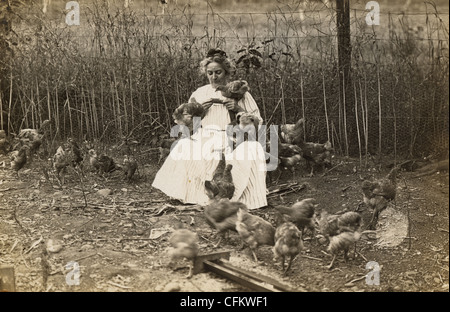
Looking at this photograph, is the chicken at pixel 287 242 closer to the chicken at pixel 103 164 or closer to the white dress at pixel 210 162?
the white dress at pixel 210 162

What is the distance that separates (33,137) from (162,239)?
1.50 m

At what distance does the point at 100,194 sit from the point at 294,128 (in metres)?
1.76

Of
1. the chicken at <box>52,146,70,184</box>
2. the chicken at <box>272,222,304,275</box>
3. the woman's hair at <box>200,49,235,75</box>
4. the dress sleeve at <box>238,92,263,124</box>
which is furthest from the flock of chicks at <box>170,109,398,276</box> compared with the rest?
the chicken at <box>52,146,70,184</box>

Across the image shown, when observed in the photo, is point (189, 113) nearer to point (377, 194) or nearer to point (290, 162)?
point (290, 162)

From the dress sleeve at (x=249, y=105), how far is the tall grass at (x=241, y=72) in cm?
6

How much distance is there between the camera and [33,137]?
15.4ft

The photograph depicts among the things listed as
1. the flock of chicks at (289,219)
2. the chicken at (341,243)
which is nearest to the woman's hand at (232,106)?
the flock of chicks at (289,219)

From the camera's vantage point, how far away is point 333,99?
4508 millimetres

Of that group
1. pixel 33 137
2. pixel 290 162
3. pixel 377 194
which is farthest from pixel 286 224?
pixel 33 137

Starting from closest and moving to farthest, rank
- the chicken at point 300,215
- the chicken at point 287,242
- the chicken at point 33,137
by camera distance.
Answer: the chicken at point 287,242, the chicken at point 300,215, the chicken at point 33,137

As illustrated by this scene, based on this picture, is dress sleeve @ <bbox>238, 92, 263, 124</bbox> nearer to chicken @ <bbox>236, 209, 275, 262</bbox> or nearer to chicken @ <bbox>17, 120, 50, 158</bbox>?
chicken @ <bbox>236, 209, 275, 262</bbox>

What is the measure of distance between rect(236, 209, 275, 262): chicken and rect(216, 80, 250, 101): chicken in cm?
101

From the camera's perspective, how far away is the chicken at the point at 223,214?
4250 mm

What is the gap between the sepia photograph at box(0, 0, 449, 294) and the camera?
4.20 meters
